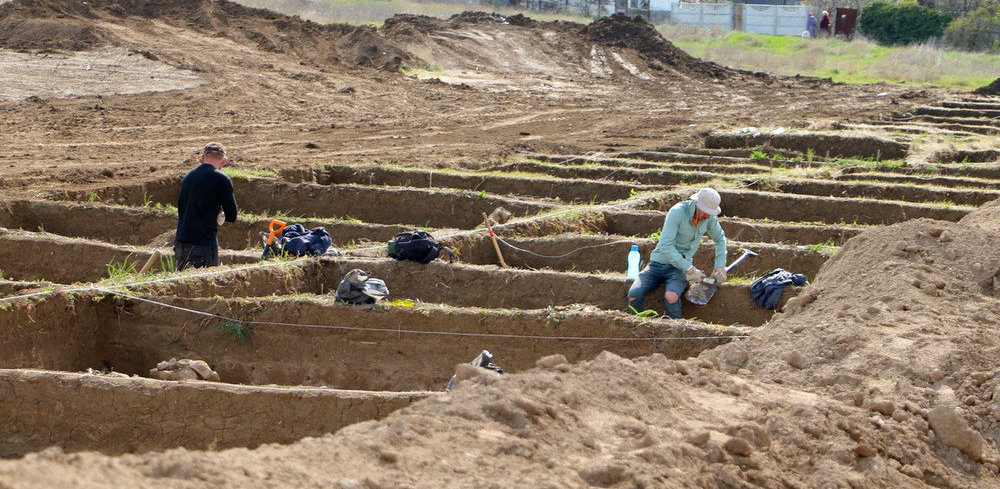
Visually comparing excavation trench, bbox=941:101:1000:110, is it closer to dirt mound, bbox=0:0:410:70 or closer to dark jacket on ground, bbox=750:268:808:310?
dirt mound, bbox=0:0:410:70

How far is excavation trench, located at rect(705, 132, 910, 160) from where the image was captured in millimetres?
19625

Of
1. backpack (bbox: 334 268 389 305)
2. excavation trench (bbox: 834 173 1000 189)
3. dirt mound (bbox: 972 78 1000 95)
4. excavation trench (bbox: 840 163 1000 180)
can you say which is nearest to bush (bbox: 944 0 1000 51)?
dirt mound (bbox: 972 78 1000 95)

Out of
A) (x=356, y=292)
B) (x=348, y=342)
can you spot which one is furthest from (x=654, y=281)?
(x=348, y=342)

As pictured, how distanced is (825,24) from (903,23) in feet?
9.06

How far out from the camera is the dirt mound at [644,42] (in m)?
33.6

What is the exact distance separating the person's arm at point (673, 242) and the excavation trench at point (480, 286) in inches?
22.9

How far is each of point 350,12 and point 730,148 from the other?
1003 inches

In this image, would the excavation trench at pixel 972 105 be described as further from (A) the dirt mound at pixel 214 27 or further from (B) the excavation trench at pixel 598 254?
(B) the excavation trench at pixel 598 254

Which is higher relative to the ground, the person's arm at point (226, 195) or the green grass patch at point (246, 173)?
the person's arm at point (226, 195)

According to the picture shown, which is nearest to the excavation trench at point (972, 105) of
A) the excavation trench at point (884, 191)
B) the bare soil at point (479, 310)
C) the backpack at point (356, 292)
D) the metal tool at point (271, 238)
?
the bare soil at point (479, 310)

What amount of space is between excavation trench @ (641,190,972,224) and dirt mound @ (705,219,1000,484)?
170 inches

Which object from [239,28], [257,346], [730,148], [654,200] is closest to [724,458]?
[257,346]

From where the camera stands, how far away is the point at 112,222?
534 inches

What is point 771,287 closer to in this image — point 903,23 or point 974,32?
point 974,32
